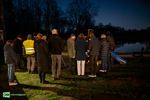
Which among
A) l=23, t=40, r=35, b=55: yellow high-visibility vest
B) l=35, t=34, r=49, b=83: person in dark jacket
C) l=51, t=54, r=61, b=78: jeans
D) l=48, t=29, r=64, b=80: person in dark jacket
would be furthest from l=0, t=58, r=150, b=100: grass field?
l=23, t=40, r=35, b=55: yellow high-visibility vest

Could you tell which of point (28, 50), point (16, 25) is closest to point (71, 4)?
point (16, 25)

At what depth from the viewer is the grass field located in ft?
34.1

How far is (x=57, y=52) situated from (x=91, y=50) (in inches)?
67.1

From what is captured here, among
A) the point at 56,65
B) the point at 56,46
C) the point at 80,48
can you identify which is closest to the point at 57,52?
the point at 56,46

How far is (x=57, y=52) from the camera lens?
43.5 feet

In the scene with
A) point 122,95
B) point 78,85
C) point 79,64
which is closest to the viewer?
point 122,95

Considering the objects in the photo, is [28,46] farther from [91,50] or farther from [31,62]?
[91,50]

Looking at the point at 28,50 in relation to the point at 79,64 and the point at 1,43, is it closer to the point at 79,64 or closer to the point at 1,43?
the point at 79,64

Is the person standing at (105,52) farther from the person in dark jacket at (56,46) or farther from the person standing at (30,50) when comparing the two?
the person standing at (30,50)

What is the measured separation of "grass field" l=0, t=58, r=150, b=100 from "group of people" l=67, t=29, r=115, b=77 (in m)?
0.52

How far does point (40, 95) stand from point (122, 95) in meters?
2.85

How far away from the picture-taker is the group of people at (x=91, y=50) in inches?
550

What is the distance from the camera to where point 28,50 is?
15.7 metres

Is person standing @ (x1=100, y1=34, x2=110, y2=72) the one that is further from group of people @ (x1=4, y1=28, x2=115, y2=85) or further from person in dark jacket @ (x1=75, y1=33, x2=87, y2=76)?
person in dark jacket @ (x1=75, y1=33, x2=87, y2=76)
